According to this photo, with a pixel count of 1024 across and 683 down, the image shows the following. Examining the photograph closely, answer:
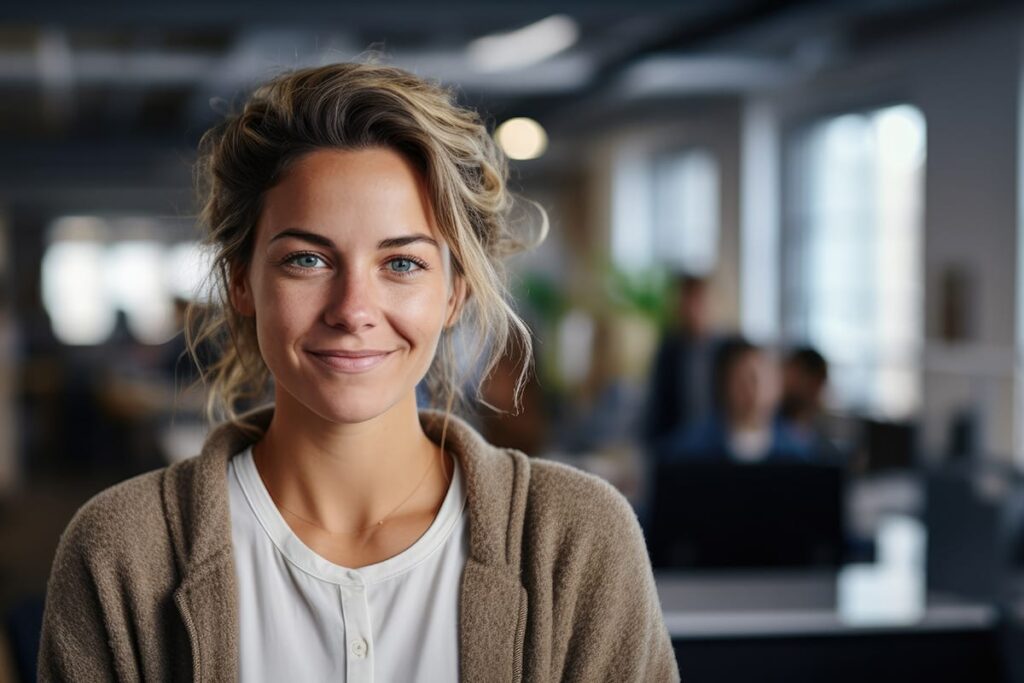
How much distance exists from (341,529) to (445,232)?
13.0 inches

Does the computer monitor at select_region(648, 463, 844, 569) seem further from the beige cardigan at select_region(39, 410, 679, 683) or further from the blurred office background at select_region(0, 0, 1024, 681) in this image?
the beige cardigan at select_region(39, 410, 679, 683)

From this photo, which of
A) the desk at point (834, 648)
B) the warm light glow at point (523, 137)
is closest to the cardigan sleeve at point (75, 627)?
the desk at point (834, 648)

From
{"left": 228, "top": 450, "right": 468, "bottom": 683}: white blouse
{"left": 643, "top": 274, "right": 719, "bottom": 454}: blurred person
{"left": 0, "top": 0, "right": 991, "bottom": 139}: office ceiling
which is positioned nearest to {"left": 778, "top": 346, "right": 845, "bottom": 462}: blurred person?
{"left": 643, "top": 274, "right": 719, "bottom": 454}: blurred person

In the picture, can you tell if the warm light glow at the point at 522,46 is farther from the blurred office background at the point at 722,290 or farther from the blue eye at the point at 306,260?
the blue eye at the point at 306,260

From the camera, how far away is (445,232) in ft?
4.13

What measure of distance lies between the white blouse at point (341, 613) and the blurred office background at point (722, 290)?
291 mm

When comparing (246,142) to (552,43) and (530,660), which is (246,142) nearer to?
(530,660)

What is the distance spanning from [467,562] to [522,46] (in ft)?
23.7

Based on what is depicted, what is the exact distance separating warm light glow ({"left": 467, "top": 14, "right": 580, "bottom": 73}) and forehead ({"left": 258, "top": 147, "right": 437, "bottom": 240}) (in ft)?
20.4

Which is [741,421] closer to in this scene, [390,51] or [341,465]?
[341,465]

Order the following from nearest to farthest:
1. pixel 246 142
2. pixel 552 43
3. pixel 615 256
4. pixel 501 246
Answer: pixel 246 142 → pixel 501 246 → pixel 552 43 → pixel 615 256

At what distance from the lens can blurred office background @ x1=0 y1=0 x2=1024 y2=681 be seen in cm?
233

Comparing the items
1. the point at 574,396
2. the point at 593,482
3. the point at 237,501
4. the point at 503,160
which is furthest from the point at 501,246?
the point at 574,396

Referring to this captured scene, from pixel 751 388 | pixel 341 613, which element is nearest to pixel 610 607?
pixel 341 613
